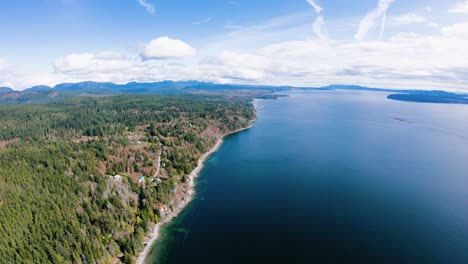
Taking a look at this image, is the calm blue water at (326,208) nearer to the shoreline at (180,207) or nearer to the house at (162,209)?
the shoreline at (180,207)

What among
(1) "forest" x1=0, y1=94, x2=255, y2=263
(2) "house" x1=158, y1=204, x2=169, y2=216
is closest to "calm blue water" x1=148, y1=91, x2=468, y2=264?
(2) "house" x1=158, y1=204, x2=169, y2=216

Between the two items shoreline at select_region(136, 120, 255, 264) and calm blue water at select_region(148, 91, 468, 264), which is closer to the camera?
calm blue water at select_region(148, 91, 468, 264)

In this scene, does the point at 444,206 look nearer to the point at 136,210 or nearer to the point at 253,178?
the point at 253,178

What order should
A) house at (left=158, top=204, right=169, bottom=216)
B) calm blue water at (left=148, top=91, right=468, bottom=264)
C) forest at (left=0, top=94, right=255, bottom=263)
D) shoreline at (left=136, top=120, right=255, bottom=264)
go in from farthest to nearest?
house at (left=158, top=204, right=169, bottom=216) < shoreline at (left=136, top=120, right=255, bottom=264) < calm blue water at (left=148, top=91, right=468, bottom=264) < forest at (left=0, top=94, right=255, bottom=263)

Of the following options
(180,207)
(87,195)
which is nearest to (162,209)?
(180,207)

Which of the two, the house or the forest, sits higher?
the forest

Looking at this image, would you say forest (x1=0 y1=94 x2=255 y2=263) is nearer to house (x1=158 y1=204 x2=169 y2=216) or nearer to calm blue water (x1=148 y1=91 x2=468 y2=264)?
house (x1=158 y1=204 x2=169 y2=216)

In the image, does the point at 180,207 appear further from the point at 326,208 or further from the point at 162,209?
the point at 326,208

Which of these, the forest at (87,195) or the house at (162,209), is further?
the house at (162,209)

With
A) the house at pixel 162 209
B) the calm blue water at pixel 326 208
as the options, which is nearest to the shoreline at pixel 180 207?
the house at pixel 162 209
